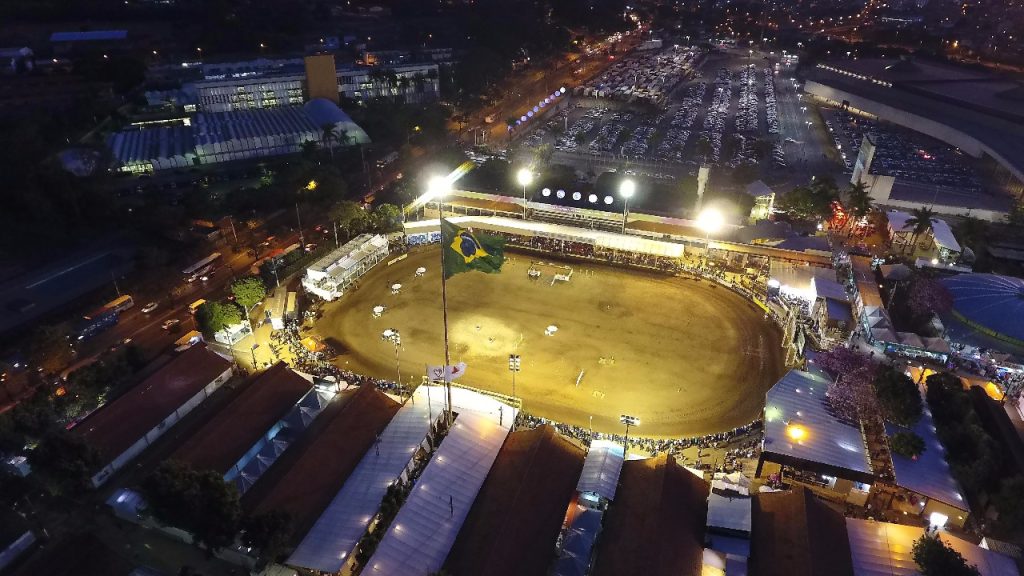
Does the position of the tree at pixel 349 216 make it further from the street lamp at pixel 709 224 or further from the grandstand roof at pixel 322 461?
the street lamp at pixel 709 224

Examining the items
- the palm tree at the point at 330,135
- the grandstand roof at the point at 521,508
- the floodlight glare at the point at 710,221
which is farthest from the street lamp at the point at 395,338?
the palm tree at the point at 330,135

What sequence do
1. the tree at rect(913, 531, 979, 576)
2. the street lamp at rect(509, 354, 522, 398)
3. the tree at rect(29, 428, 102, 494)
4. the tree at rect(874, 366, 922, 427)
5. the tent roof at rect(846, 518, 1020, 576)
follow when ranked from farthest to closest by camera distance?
the street lamp at rect(509, 354, 522, 398) → the tree at rect(874, 366, 922, 427) → the tree at rect(29, 428, 102, 494) → the tent roof at rect(846, 518, 1020, 576) → the tree at rect(913, 531, 979, 576)

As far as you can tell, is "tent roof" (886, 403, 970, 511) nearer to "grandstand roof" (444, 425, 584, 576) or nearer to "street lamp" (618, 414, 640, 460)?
"street lamp" (618, 414, 640, 460)

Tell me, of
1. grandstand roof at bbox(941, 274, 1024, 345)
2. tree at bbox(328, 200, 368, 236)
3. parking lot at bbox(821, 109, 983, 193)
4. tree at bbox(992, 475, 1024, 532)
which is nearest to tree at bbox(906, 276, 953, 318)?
grandstand roof at bbox(941, 274, 1024, 345)

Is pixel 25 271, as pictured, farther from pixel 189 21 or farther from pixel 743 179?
pixel 189 21

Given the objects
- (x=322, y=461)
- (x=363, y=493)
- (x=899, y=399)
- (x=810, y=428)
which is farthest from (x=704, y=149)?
(x=363, y=493)

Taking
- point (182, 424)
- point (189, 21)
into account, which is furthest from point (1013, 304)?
point (189, 21)
